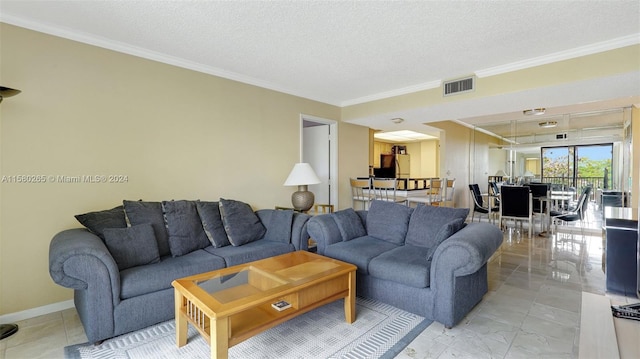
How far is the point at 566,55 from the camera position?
3.16 metres

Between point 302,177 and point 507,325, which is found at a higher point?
point 302,177

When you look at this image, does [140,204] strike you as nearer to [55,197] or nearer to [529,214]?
[55,197]

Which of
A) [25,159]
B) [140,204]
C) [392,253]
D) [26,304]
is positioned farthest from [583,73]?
[26,304]

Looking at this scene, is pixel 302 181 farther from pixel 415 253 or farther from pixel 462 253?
pixel 462 253

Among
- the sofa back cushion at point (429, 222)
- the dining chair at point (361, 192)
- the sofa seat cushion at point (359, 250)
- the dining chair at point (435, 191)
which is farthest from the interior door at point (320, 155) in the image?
the sofa back cushion at point (429, 222)

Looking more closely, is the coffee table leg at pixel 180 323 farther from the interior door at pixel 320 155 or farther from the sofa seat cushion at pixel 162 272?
the interior door at pixel 320 155

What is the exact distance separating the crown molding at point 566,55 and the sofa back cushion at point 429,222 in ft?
6.15

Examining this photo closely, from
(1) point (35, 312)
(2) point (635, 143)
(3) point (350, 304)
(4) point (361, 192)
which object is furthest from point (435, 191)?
(1) point (35, 312)

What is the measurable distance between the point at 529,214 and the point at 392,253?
3950 mm

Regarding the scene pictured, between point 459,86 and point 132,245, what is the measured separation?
13.6 ft

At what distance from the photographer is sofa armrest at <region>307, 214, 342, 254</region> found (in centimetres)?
319

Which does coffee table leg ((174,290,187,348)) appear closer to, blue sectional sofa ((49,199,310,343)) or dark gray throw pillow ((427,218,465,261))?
blue sectional sofa ((49,199,310,343))

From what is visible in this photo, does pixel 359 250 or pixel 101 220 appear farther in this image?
pixel 359 250

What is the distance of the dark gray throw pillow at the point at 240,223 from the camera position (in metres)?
3.21
